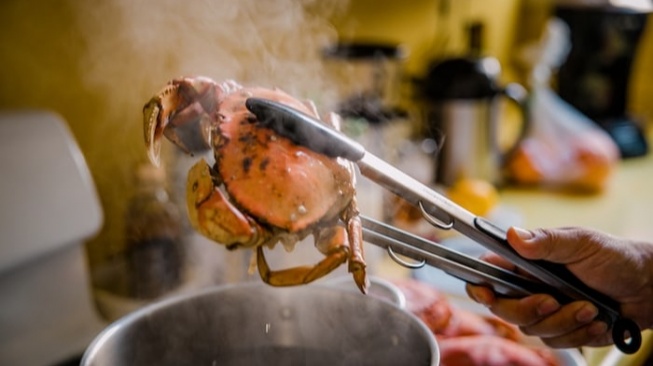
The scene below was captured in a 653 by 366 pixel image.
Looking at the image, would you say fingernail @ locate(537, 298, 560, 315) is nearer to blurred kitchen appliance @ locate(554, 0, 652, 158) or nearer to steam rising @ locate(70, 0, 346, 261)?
steam rising @ locate(70, 0, 346, 261)

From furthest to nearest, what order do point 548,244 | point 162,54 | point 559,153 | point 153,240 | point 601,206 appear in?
point 559,153
point 601,206
point 162,54
point 153,240
point 548,244

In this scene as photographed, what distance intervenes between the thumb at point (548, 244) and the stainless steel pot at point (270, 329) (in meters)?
0.14

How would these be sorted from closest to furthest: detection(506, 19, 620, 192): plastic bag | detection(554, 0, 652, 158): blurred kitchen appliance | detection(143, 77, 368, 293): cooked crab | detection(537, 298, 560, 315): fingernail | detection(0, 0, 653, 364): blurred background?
detection(143, 77, 368, 293): cooked crab < detection(537, 298, 560, 315): fingernail < detection(0, 0, 653, 364): blurred background < detection(506, 19, 620, 192): plastic bag < detection(554, 0, 652, 158): blurred kitchen appliance

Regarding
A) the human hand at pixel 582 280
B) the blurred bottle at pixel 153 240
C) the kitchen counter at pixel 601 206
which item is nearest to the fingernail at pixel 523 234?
the human hand at pixel 582 280

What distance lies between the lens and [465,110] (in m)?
1.77

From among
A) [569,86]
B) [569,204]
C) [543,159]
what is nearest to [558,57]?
[569,86]

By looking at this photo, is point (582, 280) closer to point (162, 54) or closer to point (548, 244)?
point (548, 244)

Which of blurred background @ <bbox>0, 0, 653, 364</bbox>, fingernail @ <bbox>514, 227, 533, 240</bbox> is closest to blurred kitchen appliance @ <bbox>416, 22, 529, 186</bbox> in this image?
blurred background @ <bbox>0, 0, 653, 364</bbox>

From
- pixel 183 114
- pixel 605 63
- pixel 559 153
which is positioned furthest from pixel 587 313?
pixel 605 63

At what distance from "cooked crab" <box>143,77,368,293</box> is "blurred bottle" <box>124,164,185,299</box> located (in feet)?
2.18

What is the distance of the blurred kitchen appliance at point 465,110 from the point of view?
173 centimetres

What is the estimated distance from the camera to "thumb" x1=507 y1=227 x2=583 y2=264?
68 centimetres

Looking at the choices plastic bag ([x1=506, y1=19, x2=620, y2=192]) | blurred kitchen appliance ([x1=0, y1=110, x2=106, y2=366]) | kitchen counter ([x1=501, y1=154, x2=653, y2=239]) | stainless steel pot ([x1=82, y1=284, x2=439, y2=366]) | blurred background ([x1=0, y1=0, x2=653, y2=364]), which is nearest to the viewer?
stainless steel pot ([x1=82, y1=284, x2=439, y2=366])

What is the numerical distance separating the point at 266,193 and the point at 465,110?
135 centimetres
